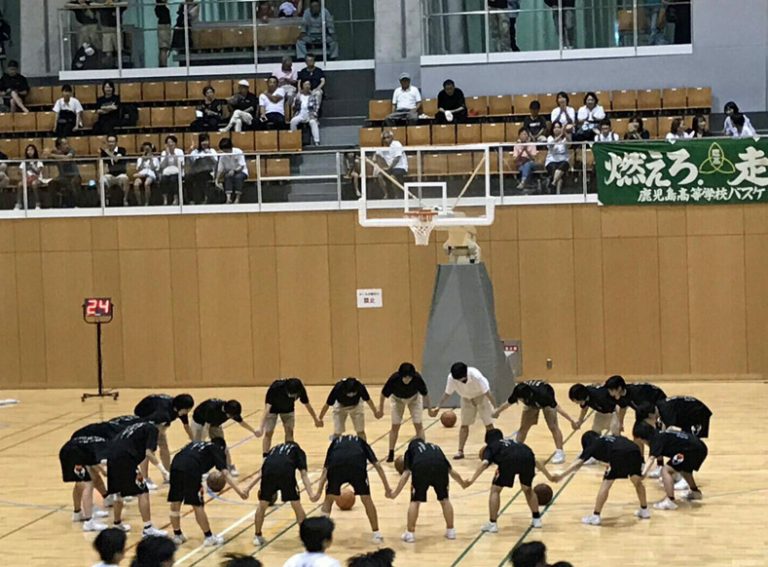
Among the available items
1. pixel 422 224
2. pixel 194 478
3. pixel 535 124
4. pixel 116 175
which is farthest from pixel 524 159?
pixel 194 478

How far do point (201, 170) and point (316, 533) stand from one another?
699 inches

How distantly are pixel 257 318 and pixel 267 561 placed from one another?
13.5 metres

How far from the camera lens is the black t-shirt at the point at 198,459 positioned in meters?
15.5

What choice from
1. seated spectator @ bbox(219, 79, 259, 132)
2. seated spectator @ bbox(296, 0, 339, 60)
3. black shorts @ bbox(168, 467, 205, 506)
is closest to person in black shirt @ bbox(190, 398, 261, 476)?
black shorts @ bbox(168, 467, 205, 506)

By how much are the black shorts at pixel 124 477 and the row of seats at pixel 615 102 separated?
52.4 ft

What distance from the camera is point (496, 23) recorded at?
104 ft

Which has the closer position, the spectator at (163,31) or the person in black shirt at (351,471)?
the person in black shirt at (351,471)

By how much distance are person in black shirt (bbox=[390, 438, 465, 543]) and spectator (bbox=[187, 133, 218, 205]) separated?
13.0 meters

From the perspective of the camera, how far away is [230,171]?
2750cm

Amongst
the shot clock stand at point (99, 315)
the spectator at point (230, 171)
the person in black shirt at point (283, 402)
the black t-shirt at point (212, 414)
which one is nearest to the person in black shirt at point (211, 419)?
the black t-shirt at point (212, 414)

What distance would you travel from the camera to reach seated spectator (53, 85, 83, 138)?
30.8m

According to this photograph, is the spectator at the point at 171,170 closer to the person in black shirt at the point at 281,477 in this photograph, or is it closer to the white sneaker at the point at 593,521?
the person in black shirt at the point at 281,477

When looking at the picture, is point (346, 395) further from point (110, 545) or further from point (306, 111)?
point (306, 111)

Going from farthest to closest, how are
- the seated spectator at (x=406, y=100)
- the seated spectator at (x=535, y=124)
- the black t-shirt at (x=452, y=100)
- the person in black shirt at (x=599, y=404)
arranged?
1. the seated spectator at (x=406, y=100)
2. the black t-shirt at (x=452, y=100)
3. the seated spectator at (x=535, y=124)
4. the person in black shirt at (x=599, y=404)
